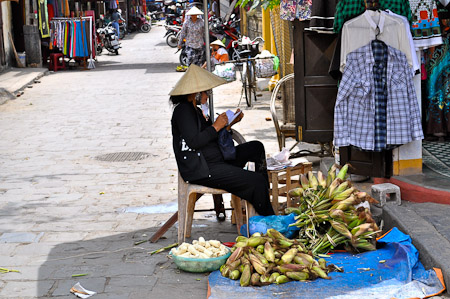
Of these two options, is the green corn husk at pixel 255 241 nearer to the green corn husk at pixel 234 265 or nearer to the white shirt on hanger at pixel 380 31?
the green corn husk at pixel 234 265

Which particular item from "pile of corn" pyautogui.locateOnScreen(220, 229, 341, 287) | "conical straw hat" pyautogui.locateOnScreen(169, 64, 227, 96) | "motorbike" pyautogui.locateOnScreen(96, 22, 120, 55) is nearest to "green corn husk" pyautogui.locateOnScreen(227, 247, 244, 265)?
"pile of corn" pyautogui.locateOnScreen(220, 229, 341, 287)

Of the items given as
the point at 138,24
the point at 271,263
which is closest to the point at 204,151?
the point at 271,263

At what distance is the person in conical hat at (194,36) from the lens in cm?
1714

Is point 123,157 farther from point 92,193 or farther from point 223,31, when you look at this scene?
point 223,31

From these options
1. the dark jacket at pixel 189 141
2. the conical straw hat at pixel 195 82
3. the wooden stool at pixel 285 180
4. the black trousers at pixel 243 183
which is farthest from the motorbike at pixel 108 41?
the black trousers at pixel 243 183

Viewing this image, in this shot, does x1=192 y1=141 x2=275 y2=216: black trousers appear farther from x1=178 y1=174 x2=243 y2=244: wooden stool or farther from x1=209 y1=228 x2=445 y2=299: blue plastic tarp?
x1=209 y1=228 x2=445 y2=299: blue plastic tarp

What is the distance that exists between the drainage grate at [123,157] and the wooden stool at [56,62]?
1300cm

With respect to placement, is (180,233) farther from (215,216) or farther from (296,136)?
(296,136)

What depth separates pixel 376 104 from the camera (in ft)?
22.1

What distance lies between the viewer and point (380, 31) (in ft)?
21.9

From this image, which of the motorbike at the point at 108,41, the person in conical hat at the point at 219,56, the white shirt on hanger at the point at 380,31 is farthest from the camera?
the motorbike at the point at 108,41

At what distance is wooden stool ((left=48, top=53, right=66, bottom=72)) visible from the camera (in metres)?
22.7

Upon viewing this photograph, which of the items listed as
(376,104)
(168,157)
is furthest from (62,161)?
(376,104)

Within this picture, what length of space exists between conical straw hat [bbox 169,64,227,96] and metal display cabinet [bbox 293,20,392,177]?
2106 mm
